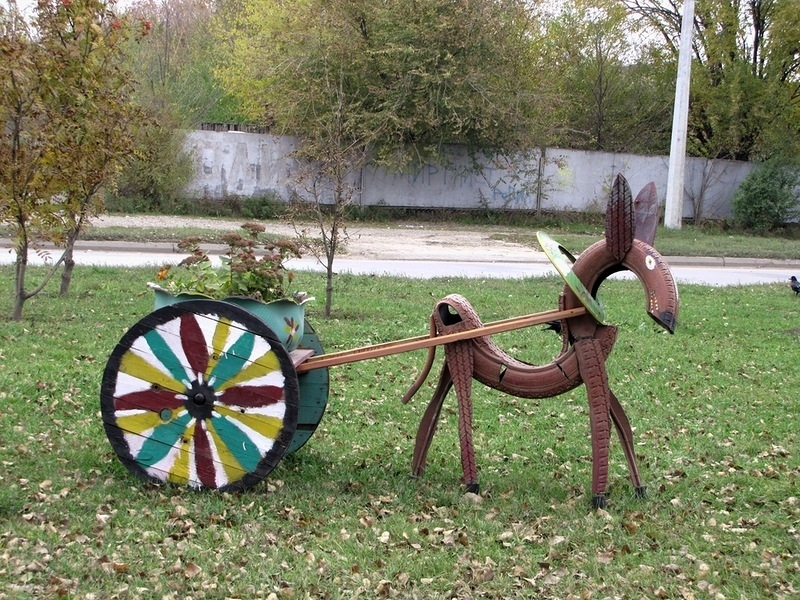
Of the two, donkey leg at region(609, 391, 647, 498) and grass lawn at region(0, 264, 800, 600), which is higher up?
donkey leg at region(609, 391, 647, 498)

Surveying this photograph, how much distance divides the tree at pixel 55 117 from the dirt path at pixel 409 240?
25.9 feet

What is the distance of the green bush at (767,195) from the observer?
2642cm

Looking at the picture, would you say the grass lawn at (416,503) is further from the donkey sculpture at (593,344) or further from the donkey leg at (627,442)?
the donkey sculpture at (593,344)

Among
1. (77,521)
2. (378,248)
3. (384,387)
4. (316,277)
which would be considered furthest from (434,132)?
(77,521)

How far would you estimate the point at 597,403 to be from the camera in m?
5.21

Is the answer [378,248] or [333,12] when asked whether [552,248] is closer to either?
[378,248]

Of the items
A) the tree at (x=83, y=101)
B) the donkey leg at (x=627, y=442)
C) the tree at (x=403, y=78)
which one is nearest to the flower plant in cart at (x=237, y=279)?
the donkey leg at (x=627, y=442)

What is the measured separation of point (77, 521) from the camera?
15.4ft

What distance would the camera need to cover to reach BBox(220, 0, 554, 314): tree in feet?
77.0

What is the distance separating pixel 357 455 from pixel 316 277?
7.79 metres

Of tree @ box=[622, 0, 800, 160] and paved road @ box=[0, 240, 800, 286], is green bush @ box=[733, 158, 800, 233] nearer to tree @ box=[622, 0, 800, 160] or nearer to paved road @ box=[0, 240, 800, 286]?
tree @ box=[622, 0, 800, 160]

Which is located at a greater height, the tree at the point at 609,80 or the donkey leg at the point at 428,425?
the tree at the point at 609,80

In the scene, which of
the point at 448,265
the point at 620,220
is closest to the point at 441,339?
the point at 620,220

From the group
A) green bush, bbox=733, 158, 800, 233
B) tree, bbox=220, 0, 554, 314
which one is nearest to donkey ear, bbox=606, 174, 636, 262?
tree, bbox=220, 0, 554, 314
